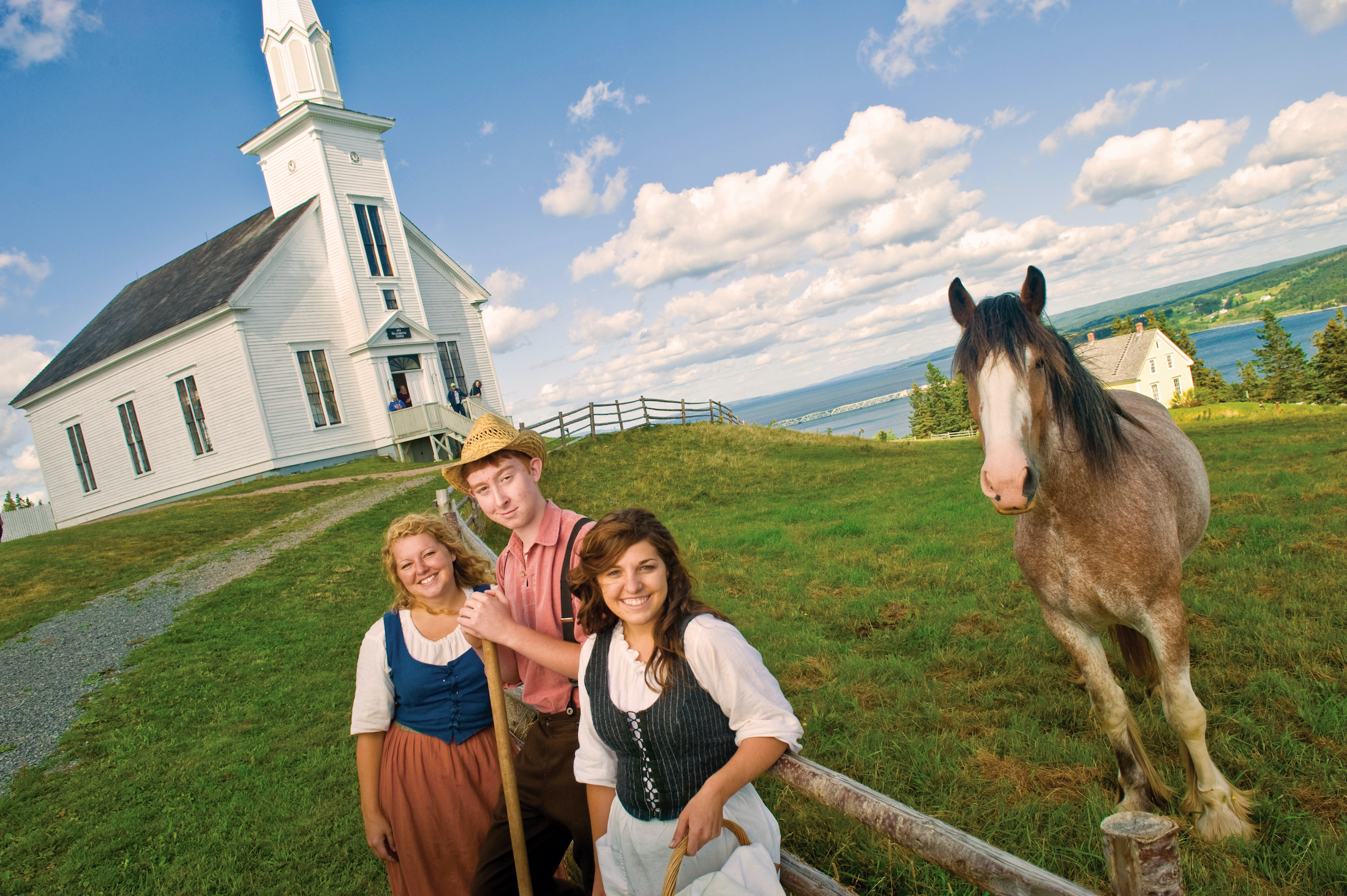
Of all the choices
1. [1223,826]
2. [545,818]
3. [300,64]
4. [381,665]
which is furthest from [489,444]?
[300,64]

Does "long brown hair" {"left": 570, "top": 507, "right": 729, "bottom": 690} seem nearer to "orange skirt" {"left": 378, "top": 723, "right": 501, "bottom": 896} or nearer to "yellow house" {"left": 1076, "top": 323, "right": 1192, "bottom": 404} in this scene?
"orange skirt" {"left": 378, "top": 723, "right": 501, "bottom": 896}

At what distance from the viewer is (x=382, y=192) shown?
24453 millimetres

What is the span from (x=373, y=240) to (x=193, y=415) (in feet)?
26.6

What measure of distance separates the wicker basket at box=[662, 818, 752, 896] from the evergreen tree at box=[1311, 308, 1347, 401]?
61.5m

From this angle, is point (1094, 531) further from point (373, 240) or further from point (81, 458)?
point (81, 458)

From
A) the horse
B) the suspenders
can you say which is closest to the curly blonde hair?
the suspenders

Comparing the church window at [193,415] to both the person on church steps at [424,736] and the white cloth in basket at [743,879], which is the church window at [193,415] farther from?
the white cloth in basket at [743,879]

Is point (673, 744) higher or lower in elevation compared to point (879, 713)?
higher

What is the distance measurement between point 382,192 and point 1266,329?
222 ft

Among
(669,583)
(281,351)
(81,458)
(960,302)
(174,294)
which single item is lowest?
(669,583)

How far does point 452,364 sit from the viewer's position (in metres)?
26.7

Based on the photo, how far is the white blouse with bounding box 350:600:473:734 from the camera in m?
2.92

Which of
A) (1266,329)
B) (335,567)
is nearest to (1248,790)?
(335,567)

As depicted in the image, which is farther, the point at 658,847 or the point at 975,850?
the point at 658,847
